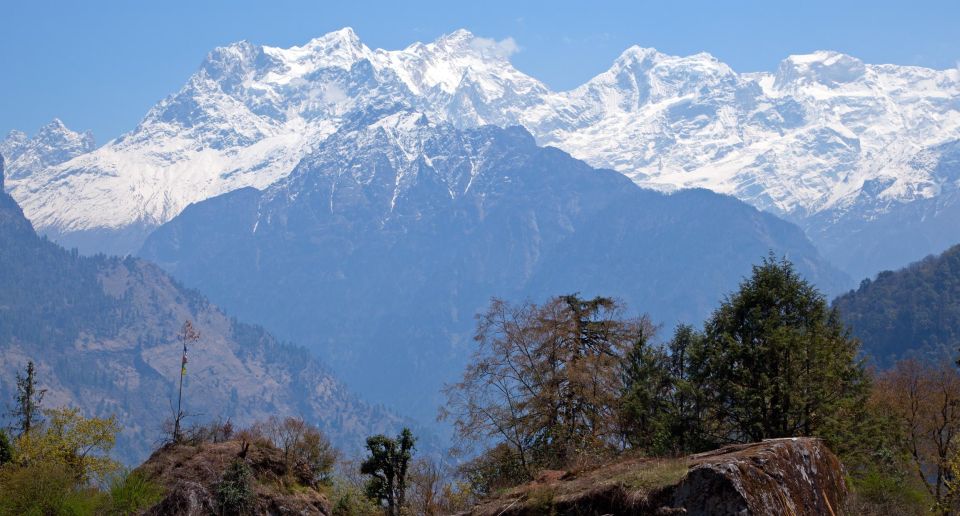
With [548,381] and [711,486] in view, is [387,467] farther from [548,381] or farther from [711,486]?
[711,486]

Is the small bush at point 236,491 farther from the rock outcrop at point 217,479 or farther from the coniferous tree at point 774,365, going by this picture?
the coniferous tree at point 774,365

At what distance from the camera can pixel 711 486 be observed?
972 inches

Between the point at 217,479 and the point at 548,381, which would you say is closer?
the point at 217,479

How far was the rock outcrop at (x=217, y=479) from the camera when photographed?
37.9 metres

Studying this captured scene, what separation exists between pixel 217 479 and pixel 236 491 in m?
1.60

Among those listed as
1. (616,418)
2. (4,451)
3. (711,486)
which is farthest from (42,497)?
(711,486)

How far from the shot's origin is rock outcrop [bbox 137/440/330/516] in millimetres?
37875

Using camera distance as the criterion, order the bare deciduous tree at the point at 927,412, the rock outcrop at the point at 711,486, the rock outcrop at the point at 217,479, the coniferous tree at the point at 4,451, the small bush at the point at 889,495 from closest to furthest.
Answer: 1. the rock outcrop at the point at 711,486
2. the rock outcrop at the point at 217,479
3. the small bush at the point at 889,495
4. the bare deciduous tree at the point at 927,412
5. the coniferous tree at the point at 4,451

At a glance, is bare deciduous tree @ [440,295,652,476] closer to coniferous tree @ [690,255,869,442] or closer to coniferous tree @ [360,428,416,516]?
coniferous tree @ [360,428,416,516]

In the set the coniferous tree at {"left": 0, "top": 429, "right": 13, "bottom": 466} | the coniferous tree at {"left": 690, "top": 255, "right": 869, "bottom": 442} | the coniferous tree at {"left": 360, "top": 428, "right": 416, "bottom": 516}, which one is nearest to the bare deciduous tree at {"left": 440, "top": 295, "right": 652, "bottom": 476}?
the coniferous tree at {"left": 360, "top": 428, "right": 416, "bottom": 516}

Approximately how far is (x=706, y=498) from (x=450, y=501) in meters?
22.5

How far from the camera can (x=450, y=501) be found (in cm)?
4578

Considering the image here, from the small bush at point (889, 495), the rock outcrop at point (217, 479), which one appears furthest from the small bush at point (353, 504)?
the small bush at point (889, 495)

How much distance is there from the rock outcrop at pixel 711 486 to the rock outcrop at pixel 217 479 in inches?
534
